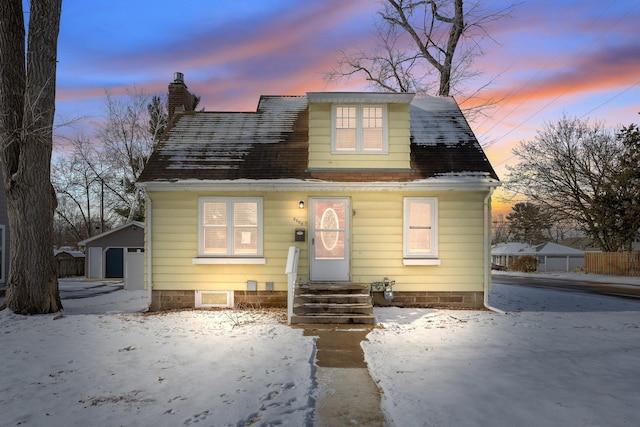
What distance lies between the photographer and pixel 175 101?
1434cm

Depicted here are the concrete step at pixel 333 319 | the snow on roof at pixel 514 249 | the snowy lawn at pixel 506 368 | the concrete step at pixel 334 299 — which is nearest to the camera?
the snowy lawn at pixel 506 368

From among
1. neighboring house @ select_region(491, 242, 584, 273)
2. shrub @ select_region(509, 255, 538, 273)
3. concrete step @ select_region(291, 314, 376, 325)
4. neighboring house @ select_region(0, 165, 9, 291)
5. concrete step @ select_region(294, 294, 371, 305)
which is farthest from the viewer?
neighboring house @ select_region(491, 242, 584, 273)

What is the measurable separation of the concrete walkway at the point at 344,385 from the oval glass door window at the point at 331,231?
324cm

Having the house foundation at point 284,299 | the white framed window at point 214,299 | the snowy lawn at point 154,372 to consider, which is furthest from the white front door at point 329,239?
the white framed window at point 214,299

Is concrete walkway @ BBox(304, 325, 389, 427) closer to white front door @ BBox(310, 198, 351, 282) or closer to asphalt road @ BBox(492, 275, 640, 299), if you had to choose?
white front door @ BBox(310, 198, 351, 282)

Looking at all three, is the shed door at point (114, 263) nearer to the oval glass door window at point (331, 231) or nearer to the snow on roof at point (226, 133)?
the snow on roof at point (226, 133)

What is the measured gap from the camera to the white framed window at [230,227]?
11.1 m

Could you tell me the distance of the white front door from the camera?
11.0m

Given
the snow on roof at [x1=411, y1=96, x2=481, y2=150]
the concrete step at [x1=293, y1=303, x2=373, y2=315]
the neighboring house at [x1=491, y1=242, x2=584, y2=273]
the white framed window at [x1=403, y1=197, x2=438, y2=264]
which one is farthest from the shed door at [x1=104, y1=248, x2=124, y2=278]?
the neighboring house at [x1=491, y1=242, x2=584, y2=273]

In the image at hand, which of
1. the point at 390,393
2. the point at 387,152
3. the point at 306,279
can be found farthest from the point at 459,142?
the point at 390,393

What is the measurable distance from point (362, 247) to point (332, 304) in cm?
199

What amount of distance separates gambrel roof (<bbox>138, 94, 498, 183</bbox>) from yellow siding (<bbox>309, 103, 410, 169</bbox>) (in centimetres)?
23

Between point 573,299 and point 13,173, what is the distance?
665 inches

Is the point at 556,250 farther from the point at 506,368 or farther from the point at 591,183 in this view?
the point at 506,368
